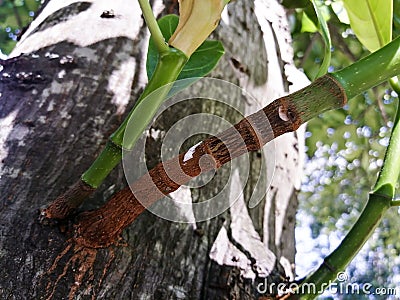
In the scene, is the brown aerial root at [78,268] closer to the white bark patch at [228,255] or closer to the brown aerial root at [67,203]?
the brown aerial root at [67,203]

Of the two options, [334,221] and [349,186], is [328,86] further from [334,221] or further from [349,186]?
[334,221]

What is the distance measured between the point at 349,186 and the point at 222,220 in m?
1.86

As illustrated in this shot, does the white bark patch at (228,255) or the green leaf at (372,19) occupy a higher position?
the green leaf at (372,19)

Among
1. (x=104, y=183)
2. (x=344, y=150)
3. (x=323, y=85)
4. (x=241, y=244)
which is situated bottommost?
(x=344, y=150)

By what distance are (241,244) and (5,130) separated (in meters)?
0.29

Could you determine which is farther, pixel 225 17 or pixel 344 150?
pixel 344 150

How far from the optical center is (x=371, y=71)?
14.9 inches

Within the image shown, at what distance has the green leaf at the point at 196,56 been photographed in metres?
0.50

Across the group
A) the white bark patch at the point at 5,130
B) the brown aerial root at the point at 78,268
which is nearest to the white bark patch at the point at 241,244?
the brown aerial root at the point at 78,268

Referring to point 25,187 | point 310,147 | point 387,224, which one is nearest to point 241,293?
point 25,187

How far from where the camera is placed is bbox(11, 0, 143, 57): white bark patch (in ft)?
2.23

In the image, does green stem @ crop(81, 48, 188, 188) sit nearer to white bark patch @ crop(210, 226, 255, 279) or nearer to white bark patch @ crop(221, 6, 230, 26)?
white bark patch @ crop(210, 226, 255, 279)

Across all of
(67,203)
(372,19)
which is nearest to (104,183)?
(67,203)

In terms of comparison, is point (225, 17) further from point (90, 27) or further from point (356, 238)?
point (356, 238)
